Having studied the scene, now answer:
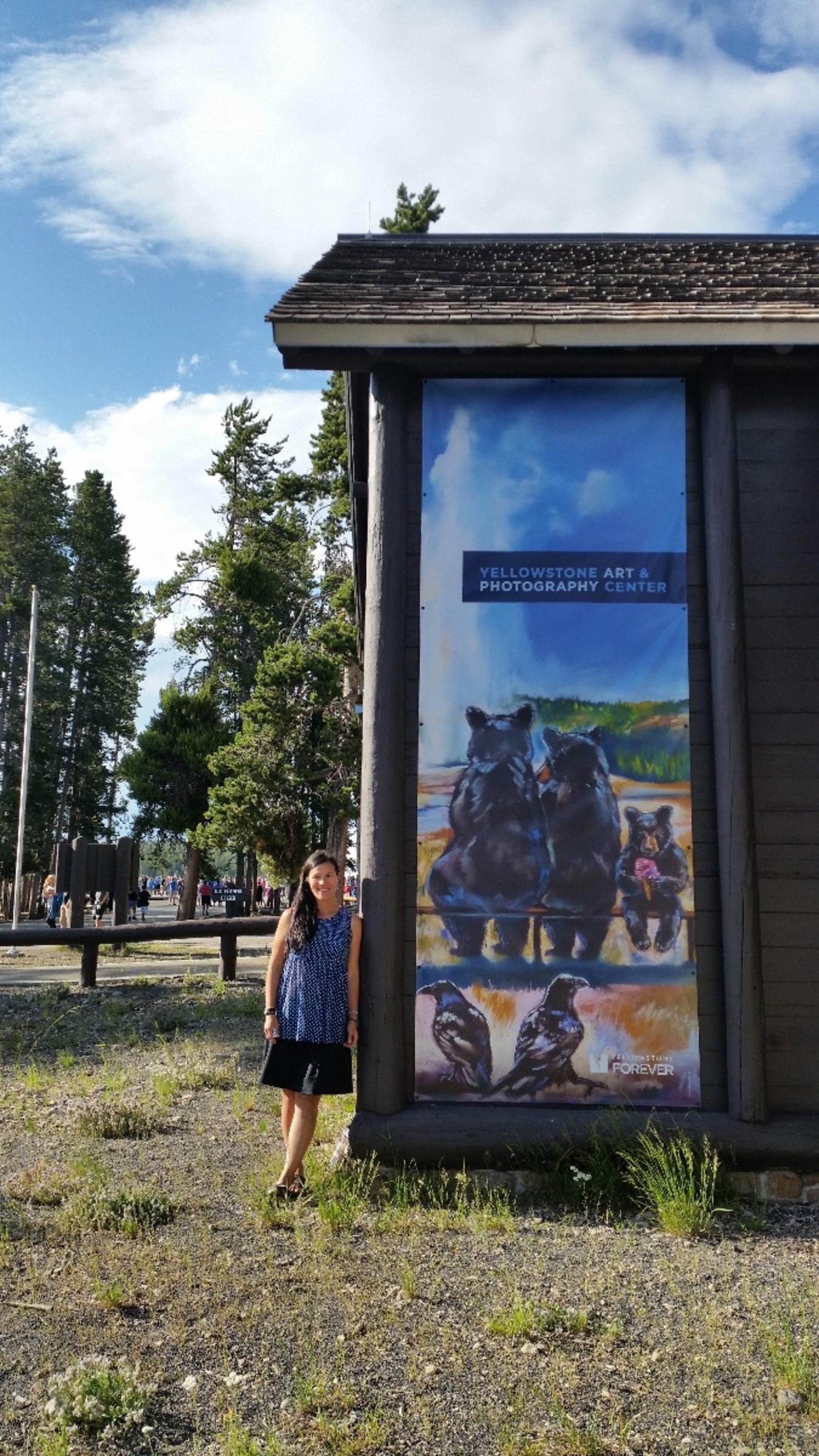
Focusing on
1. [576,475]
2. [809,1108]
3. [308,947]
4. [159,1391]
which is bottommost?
[159,1391]

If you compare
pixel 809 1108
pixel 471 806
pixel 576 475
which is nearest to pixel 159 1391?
pixel 471 806

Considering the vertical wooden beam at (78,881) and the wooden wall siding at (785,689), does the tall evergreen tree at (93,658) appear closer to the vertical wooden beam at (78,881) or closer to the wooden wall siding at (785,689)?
the vertical wooden beam at (78,881)

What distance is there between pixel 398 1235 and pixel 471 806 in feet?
6.68

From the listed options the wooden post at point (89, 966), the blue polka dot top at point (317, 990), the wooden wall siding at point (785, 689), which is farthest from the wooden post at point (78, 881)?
the wooden wall siding at point (785, 689)

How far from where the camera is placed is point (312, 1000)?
5.58m

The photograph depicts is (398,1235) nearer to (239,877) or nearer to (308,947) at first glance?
(308,947)

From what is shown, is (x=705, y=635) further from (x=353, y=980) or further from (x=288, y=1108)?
(x=288, y=1108)

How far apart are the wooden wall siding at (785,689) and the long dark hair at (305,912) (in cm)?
224

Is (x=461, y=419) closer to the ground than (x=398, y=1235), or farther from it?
farther from it

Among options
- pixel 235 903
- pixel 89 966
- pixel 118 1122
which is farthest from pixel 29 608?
pixel 118 1122

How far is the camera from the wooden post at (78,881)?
20.1m

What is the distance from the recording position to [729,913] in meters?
5.53

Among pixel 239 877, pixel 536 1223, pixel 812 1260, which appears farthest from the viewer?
pixel 239 877

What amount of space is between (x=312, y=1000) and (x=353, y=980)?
0.73ft
